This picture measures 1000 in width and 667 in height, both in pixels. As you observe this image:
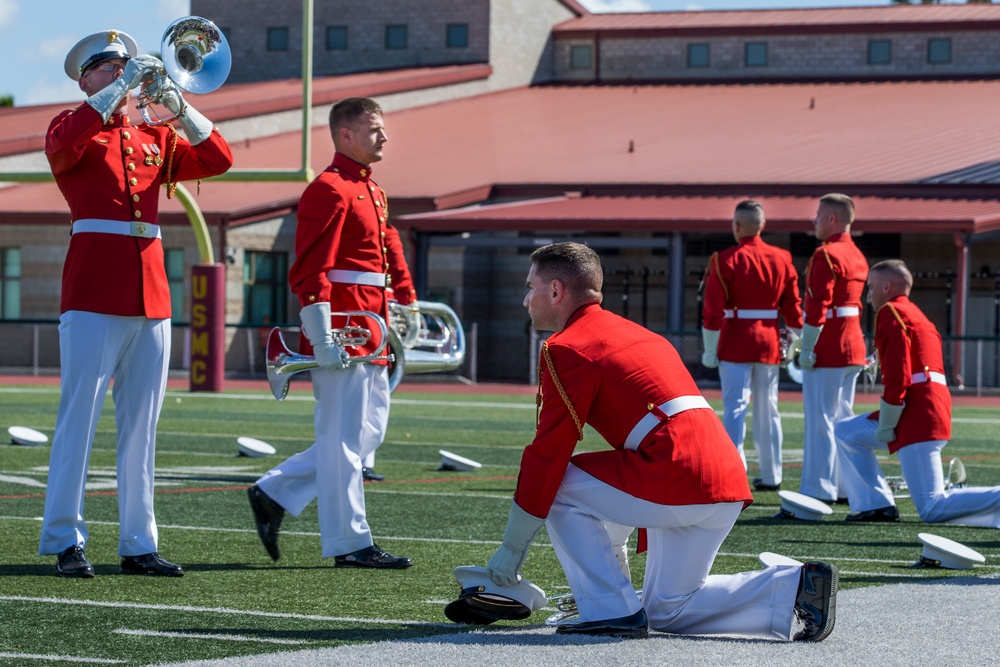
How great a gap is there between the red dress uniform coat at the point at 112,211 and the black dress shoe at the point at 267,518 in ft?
3.06

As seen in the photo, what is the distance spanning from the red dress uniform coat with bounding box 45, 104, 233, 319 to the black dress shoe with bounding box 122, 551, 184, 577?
1024 mm

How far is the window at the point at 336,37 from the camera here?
142 feet

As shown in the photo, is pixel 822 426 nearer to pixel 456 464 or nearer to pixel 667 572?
pixel 456 464

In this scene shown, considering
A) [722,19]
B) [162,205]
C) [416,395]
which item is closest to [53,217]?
[162,205]

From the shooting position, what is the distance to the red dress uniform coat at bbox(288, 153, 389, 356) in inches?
284

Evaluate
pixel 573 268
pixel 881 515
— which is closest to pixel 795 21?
pixel 881 515

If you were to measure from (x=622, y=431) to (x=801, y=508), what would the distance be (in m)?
4.10

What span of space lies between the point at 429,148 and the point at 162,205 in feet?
20.4

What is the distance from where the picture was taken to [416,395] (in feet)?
79.6

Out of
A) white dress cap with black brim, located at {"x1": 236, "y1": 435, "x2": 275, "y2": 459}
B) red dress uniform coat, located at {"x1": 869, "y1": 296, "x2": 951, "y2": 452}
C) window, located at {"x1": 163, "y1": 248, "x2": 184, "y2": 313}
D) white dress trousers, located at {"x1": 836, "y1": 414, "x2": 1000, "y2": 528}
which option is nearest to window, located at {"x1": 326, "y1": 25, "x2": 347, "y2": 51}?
window, located at {"x1": 163, "y1": 248, "x2": 184, "y2": 313}

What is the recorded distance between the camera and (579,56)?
1674 inches

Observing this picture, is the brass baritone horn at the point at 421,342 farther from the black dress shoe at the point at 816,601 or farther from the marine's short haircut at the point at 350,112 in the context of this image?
the black dress shoe at the point at 816,601

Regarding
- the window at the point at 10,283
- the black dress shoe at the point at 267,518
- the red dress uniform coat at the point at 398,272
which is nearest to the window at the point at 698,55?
the window at the point at 10,283

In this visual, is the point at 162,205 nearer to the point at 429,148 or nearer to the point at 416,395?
the point at 429,148
